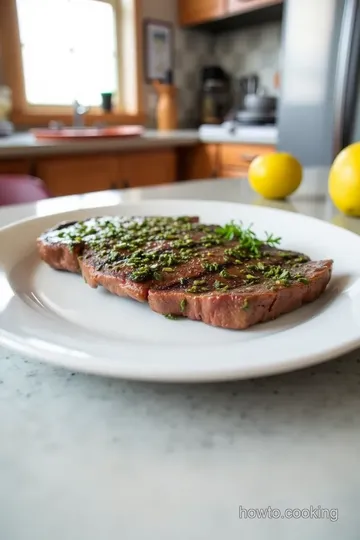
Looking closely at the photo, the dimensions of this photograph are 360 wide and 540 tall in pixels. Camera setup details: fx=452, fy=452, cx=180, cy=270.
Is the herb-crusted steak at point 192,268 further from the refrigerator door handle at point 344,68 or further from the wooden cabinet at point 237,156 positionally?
the wooden cabinet at point 237,156

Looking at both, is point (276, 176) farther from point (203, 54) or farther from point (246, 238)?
point (203, 54)

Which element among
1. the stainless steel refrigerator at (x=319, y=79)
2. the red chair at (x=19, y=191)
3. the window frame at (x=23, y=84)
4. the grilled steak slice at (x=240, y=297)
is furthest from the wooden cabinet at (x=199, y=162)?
the grilled steak slice at (x=240, y=297)

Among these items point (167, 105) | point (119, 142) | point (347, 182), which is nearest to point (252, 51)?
point (167, 105)

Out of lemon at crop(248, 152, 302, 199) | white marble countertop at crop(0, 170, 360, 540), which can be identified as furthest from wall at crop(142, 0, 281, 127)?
white marble countertop at crop(0, 170, 360, 540)

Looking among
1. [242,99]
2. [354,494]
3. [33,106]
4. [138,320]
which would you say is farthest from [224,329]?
[242,99]

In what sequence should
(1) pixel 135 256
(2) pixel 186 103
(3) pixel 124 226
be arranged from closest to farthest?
(1) pixel 135 256
(3) pixel 124 226
(2) pixel 186 103

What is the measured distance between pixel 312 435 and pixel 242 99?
3.67 m

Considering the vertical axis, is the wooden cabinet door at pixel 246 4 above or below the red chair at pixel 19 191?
above

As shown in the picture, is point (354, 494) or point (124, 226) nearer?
point (354, 494)

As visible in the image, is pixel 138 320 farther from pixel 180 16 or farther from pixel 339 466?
pixel 180 16

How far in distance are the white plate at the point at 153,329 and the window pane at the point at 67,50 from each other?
8.75 feet

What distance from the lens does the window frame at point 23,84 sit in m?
2.67

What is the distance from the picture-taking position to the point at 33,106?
3033 mm

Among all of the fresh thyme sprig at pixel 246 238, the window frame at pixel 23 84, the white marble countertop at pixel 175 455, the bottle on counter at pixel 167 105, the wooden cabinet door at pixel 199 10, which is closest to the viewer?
the white marble countertop at pixel 175 455
